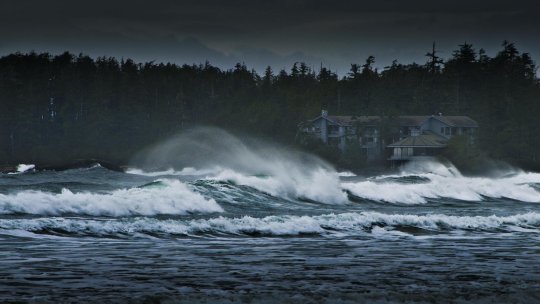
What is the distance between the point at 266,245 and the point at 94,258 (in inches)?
245

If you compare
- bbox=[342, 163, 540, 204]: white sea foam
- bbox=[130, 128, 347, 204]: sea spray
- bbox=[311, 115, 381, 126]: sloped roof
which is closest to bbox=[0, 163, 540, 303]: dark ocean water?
bbox=[342, 163, 540, 204]: white sea foam

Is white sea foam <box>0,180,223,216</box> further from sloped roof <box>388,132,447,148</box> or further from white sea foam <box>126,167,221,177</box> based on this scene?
sloped roof <box>388,132,447,148</box>

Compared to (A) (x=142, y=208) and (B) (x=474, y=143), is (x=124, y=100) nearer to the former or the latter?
(B) (x=474, y=143)

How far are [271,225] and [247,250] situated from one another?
606 centimetres

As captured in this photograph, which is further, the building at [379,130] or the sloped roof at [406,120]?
the sloped roof at [406,120]

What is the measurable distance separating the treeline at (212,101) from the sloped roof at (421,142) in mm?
7297

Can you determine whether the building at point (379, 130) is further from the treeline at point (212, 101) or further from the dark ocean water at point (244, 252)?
the dark ocean water at point (244, 252)

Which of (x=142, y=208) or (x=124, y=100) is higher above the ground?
(x=124, y=100)

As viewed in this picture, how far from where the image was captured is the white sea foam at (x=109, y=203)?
117 feet

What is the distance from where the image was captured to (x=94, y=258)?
24.0 m

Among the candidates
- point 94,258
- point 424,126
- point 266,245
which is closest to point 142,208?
point 266,245

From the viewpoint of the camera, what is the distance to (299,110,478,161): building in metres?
131

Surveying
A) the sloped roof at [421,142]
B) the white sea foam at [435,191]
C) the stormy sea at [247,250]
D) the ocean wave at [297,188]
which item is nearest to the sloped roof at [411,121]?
the sloped roof at [421,142]

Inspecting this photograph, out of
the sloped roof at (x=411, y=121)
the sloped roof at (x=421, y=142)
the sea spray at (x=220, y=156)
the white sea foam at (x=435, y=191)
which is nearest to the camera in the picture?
the white sea foam at (x=435, y=191)
